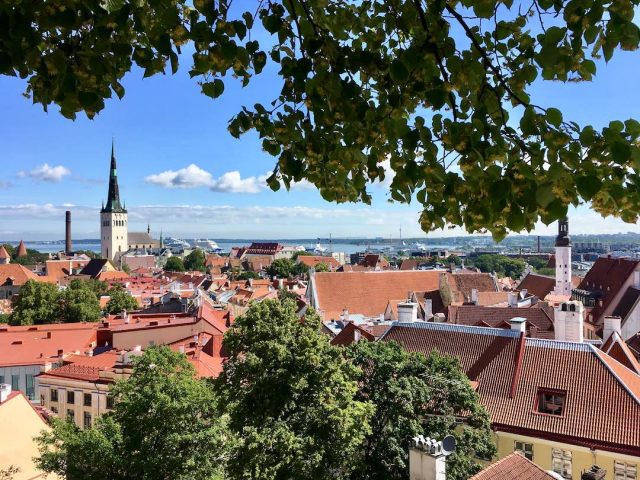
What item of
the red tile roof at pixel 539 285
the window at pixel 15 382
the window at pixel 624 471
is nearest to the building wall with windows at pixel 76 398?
the window at pixel 15 382

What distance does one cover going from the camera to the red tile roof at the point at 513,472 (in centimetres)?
1093

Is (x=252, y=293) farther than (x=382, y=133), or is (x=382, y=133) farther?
(x=252, y=293)

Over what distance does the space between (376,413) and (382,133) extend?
532 inches

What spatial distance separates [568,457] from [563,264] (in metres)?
37.3

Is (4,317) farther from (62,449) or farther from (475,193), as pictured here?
(475,193)

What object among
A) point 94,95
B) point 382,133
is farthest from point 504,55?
point 94,95

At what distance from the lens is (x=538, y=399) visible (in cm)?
1802

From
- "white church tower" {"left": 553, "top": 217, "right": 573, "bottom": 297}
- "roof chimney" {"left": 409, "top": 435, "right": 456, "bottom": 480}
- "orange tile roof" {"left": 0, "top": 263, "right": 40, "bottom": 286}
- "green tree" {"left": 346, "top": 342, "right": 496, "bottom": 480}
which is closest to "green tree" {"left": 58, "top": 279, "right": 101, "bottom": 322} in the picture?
"orange tile roof" {"left": 0, "top": 263, "right": 40, "bottom": 286}

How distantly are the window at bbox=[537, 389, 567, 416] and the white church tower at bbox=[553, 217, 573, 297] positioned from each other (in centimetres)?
3410

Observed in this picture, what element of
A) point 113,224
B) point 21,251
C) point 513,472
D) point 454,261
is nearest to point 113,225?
point 113,224

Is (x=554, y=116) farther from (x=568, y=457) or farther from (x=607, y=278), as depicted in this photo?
(x=607, y=278)

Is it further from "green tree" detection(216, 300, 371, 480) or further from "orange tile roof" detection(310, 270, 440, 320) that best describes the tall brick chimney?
"green tree" detection(216, 300, 371, 480)

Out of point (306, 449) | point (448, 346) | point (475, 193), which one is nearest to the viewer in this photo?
point (475, 193)

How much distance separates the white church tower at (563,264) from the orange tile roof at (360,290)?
12.6m
